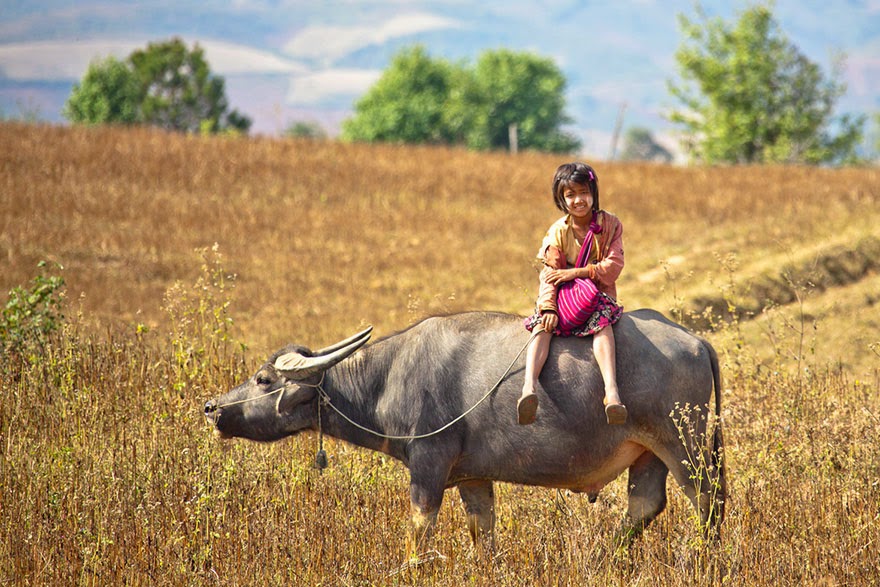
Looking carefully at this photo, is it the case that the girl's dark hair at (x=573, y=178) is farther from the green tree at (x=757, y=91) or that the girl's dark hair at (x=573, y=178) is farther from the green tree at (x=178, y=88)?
the green tree at (x=178, y=88)

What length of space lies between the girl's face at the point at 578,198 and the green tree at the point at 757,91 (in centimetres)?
5071

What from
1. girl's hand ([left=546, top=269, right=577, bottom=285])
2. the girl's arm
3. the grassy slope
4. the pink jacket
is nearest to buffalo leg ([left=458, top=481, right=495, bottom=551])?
the pink jacket

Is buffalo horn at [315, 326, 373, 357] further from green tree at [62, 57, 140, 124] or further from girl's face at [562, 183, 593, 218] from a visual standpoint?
green tree at [62, 57, 140, 124]

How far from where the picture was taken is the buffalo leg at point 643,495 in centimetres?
547

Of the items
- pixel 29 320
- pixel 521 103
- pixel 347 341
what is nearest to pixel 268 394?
pixel 347 341

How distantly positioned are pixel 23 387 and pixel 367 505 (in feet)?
10.8

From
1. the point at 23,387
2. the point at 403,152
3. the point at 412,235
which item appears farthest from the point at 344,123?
the point at 23,387

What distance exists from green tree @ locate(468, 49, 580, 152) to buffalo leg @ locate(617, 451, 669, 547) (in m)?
79.3

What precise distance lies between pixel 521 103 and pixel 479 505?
87.9 m

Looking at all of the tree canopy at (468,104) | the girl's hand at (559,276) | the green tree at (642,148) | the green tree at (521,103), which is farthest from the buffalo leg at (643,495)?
the green tree at (642,148)

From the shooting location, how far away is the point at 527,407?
5.12m

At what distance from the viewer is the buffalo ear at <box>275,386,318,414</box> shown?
18.8ft

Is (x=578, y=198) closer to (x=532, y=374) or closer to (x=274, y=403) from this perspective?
(x=532, y=374)

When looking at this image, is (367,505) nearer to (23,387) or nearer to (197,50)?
(23,387)
